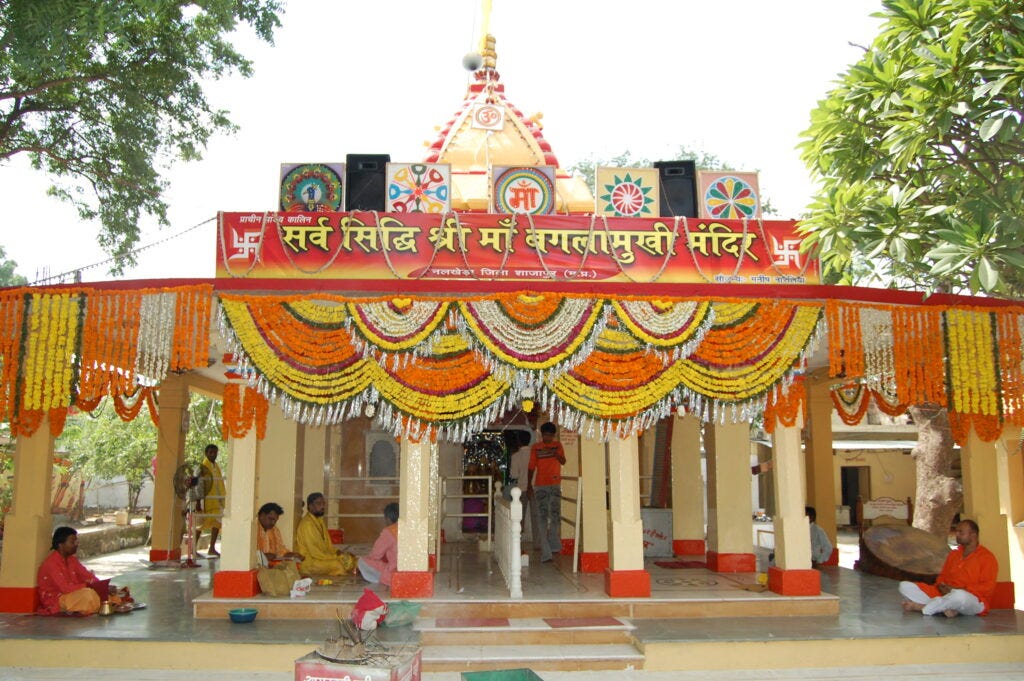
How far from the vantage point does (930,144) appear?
592cm

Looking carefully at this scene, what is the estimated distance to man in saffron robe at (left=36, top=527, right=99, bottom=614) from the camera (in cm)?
668

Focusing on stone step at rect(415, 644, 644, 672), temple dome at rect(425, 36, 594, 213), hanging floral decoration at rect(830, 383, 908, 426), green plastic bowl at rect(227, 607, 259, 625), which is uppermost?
temple dome at rect(425, 36, 594, 213)

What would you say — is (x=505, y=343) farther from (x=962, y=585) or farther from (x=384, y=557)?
(x=962, y=585)

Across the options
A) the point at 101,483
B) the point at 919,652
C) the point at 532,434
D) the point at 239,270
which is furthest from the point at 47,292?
the point at 101,483

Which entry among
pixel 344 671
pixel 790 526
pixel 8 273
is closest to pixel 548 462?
pixel 790 526

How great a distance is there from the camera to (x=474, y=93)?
1159 centimetres

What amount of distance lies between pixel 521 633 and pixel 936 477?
28.3 ft

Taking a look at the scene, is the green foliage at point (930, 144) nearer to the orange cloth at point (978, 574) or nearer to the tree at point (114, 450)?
the orange cloth at point (978, 574)

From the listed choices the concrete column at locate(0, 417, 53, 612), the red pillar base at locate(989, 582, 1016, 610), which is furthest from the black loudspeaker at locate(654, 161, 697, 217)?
the concrete column at locate(0, 417, 53, 612)

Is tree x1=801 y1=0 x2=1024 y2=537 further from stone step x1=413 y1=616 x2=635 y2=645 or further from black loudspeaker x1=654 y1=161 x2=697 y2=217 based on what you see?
stone step x1=413 y1=616 x2=635 y2=645

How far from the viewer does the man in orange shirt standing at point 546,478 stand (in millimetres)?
9016

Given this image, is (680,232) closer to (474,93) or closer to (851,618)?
(851,618)

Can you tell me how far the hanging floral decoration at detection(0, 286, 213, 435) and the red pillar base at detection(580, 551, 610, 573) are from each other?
446 cm

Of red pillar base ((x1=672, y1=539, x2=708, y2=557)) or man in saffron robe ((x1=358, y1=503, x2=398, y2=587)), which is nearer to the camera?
man in saffron robe ((x1=358, y1=503, x2=398, y2=587))
